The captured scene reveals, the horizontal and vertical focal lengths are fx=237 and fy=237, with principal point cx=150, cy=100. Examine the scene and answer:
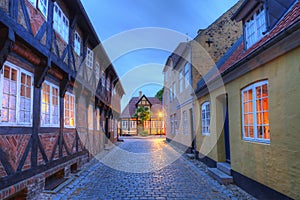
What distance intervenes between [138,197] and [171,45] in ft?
41.5

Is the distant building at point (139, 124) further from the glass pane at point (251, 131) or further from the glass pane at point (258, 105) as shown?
the glass pane at point (258, 105)

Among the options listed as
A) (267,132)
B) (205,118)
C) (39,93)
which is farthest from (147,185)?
(205,118)

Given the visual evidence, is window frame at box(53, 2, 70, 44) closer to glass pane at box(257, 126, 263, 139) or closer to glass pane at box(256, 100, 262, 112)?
glass pane at box(256, 100, 262, 112)

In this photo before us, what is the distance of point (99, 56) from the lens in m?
12.9

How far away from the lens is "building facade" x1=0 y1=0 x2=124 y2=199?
4.21 meters

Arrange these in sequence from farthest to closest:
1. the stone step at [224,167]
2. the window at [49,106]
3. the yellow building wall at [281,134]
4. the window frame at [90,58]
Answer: the window frame at [90,58] → the stone step at [224,167] → the window at [49,106] → the yellow building wall at [281,134]

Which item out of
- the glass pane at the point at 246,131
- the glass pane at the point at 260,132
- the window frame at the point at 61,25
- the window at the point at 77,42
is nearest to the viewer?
the glass pane at the point at 260,132

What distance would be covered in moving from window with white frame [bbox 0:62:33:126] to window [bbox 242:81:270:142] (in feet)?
16.1

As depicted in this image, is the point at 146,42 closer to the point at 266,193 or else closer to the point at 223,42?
the point at 223,42

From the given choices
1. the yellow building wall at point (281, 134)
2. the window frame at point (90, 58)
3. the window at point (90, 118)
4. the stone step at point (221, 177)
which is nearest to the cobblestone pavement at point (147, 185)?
the stone step at point (221, 177)

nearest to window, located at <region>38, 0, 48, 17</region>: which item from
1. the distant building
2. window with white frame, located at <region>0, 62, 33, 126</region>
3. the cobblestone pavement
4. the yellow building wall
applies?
window with white frame, located at <region>0, 62, 33, 126</region>

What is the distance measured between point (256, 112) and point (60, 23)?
19.2 ft

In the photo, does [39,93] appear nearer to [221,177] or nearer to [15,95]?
[15,95]

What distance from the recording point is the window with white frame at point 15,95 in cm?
424
